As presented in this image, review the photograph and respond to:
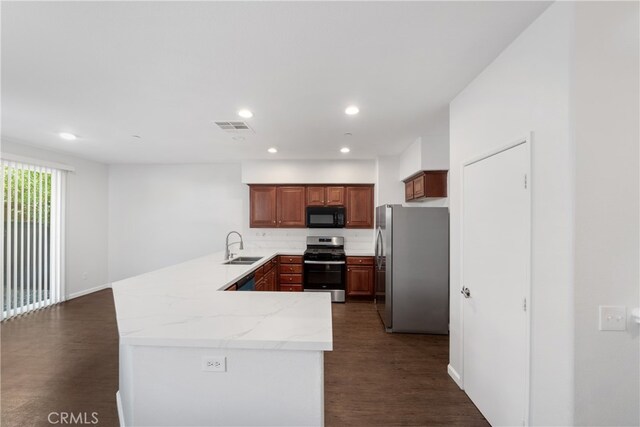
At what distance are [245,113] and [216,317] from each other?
215 centimetres

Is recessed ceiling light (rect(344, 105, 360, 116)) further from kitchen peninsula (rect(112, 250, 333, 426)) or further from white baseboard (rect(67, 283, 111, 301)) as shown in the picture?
white baseboard (rect(67, 283, 111, 301))

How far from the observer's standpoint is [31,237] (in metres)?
4.27

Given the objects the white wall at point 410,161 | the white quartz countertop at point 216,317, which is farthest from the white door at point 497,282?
the white wall at point 410,161

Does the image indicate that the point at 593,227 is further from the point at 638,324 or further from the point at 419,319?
the point at 419,319

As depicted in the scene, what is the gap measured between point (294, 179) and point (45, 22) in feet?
12.9

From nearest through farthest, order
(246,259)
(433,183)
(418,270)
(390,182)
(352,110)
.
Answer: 1. (352,110)
2. (418,270)
3. (433,183)
4. (246,259)
5. (390,182)

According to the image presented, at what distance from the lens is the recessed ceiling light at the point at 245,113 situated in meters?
2.88

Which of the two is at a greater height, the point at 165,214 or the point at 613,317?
the point at 165,214

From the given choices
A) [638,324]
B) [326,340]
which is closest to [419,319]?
[638,324]

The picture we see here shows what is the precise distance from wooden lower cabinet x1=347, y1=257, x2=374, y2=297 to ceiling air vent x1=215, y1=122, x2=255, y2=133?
2736mm

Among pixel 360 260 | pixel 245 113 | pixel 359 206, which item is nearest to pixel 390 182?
pixel 359 206

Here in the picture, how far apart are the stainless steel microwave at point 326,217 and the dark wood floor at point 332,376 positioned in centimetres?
188

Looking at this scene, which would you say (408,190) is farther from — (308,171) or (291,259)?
(291,259)

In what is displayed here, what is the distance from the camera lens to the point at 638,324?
129cm
